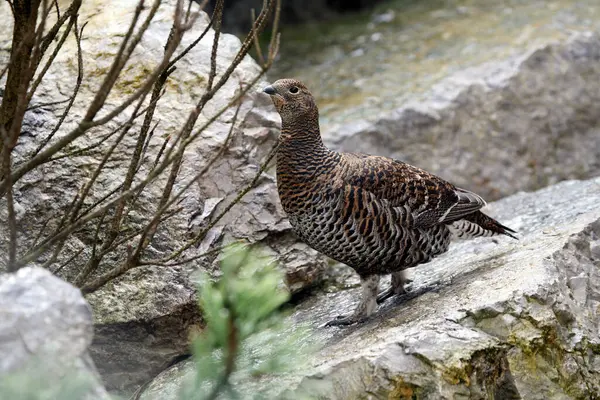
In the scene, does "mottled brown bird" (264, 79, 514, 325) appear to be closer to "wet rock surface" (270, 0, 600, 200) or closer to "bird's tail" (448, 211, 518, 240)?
"bird's tail" (448, 211, 518, 240)

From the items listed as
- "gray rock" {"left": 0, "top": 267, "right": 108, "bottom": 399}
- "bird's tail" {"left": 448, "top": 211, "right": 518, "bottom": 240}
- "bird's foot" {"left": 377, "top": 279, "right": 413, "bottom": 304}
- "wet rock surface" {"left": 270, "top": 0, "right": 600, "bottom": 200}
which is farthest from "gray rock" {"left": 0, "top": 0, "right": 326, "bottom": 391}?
"wet rock surface" {"left": 270, "top": 0, "right": 600, "bottom": 200}

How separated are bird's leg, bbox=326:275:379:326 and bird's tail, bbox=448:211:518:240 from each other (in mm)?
653

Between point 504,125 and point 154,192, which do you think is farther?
point 504,125

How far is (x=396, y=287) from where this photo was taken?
553 cm

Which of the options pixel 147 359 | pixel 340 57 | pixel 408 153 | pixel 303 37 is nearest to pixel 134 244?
pixel 147 359

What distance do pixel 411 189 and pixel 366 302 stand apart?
2.32ft

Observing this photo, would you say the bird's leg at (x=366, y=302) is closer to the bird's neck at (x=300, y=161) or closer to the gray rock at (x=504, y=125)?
the bird's neck at (x=300, y=161)

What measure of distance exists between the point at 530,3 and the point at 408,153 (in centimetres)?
362

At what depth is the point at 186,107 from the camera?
5.66 m

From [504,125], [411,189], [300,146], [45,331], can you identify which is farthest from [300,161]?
[504,125]

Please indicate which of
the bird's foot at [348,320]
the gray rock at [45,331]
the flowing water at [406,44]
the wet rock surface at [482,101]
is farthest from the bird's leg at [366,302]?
the flowing water at [406,44]

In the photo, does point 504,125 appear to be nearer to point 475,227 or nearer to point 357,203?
point 475,227

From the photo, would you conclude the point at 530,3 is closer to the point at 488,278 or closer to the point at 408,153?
the point at 408,153

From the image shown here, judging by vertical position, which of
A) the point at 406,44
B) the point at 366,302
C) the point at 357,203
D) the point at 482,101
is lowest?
the point at 366,302
